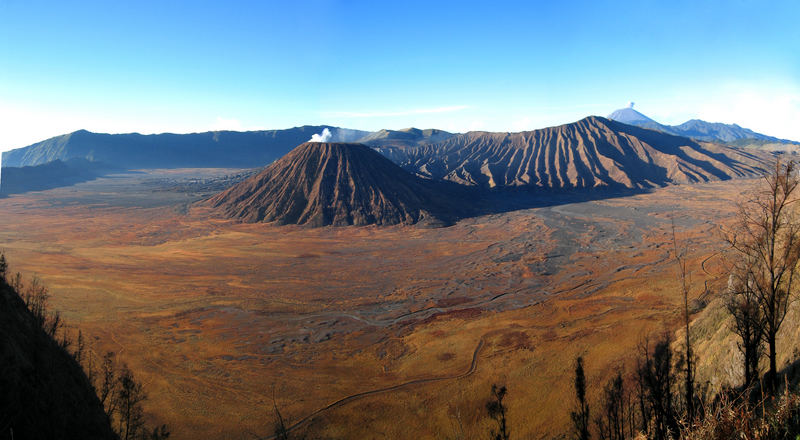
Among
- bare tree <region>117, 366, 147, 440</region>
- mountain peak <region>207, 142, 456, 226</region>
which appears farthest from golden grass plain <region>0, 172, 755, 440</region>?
mountain peak <region>207, 142, 456, 226</region>

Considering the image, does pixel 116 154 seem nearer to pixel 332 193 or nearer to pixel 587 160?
pixel 332 193

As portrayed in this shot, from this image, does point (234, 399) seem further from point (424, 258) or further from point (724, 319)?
point (424, 258)

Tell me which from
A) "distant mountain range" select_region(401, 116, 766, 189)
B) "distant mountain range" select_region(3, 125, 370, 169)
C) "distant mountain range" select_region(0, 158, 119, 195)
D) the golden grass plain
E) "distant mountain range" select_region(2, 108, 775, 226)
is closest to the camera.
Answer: the golden grass plain

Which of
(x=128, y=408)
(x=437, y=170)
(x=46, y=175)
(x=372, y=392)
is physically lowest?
(x=372, y=392)

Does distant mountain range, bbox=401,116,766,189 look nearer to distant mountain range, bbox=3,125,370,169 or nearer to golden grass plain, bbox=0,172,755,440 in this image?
golden grass plain, bbox=0,172,755,440

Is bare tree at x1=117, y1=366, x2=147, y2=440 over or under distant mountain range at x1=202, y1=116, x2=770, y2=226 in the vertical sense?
under

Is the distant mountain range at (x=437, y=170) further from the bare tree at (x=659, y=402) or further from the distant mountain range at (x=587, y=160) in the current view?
the bare tree at (x=659, y=402)

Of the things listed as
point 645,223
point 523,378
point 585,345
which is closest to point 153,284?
point 523,378

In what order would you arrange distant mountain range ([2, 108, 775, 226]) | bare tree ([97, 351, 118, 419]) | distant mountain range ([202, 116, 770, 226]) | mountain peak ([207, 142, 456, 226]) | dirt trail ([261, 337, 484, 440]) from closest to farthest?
bare tree ([97, 351, 118, 419]) → dirt trail ([261, 337, 484, 440]) → mountain peak ([207, 142, 456, 226]) → distant mountain range ([202, 116, 770, 226]) → distant mountain range ([2, 108, 775, 226])

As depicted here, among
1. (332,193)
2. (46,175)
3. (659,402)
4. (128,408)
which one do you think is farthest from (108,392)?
(46,175)
